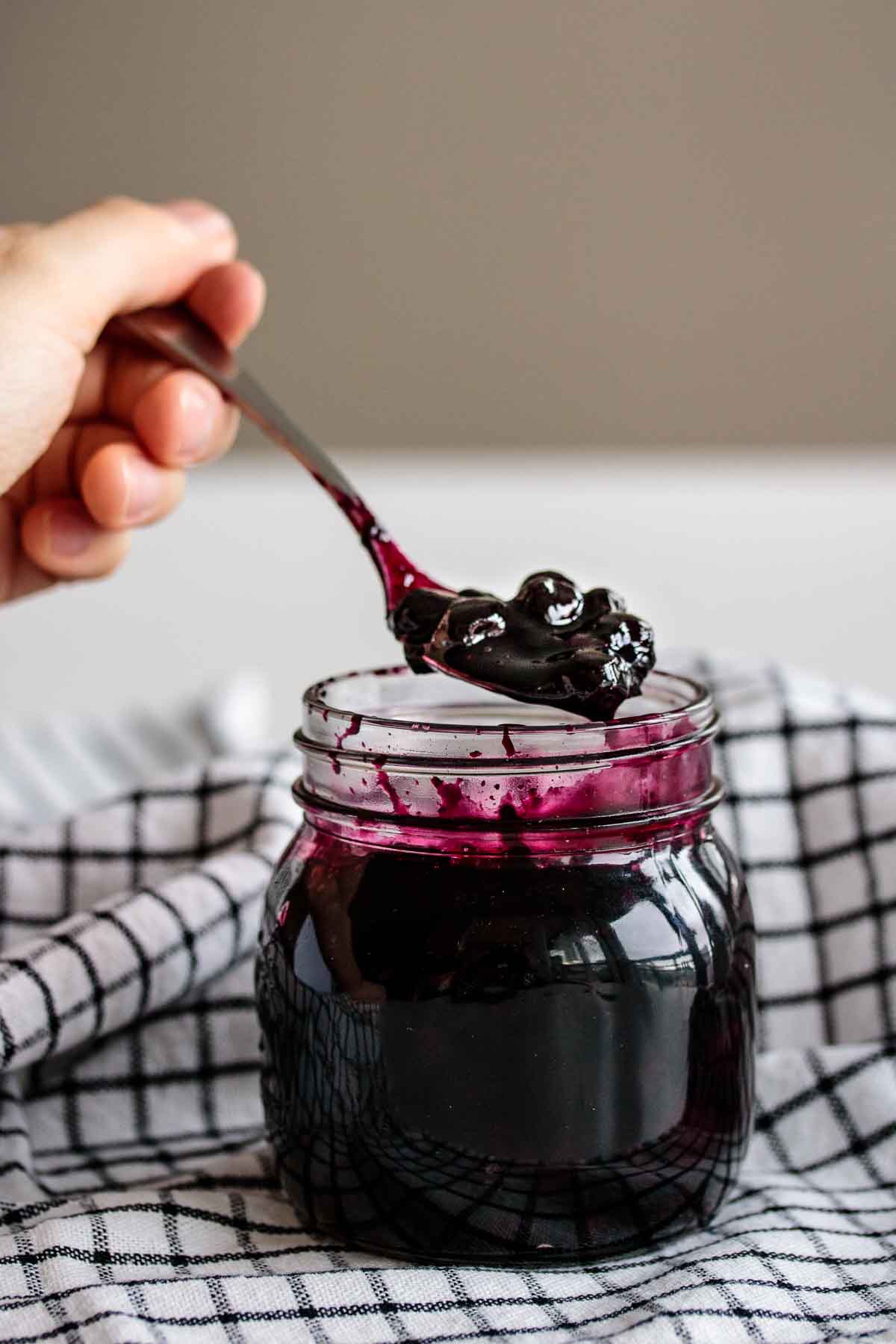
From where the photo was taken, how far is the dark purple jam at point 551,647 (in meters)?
0.48

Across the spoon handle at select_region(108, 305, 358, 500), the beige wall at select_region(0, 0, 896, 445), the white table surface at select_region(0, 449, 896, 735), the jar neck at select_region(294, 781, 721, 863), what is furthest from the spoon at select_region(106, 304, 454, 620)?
the beige wall at select_region(0, 0, 896, 445)

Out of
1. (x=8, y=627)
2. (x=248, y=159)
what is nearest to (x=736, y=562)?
(x=8, y=627)

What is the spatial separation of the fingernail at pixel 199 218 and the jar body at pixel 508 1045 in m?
0.38

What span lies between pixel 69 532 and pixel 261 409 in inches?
5.7

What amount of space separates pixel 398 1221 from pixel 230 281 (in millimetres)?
473

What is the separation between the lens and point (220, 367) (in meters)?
0.72

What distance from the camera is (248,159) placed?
2.00 meters

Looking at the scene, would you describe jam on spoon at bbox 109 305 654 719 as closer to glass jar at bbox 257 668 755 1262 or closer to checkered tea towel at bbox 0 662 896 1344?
glass jar at bbox 257 668 755 1262

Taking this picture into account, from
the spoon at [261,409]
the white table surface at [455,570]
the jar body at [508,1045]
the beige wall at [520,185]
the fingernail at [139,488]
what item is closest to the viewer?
the jar body at [508,1045]

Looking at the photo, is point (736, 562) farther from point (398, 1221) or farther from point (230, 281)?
point (398, 1221)

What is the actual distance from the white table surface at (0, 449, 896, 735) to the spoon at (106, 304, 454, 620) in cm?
81

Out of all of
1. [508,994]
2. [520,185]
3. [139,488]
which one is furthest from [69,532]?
[520,185]

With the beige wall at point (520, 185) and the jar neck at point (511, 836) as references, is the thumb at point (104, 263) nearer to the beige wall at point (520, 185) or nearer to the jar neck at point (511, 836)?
the jar neck at point (511, 836)

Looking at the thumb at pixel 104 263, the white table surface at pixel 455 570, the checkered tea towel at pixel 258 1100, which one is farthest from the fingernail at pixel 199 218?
the white table surface at pixel 455 570
